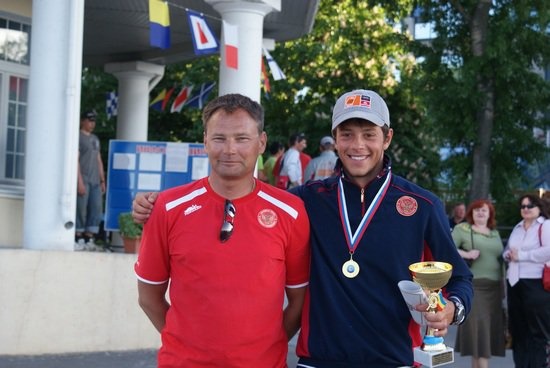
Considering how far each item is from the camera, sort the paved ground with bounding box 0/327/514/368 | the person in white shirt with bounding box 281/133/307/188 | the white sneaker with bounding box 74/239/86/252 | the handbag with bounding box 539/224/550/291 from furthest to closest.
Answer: the person in white shirt with bounding box 281/133/307/188 → the white sneaker with bounding box 74/239/86/252 → the handbag with bounding box 539/224/550/291 → the paved ground with bounding box 0/327/514/368

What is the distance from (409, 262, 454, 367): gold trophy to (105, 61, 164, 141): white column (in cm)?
1557

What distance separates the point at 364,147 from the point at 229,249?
2.33 feet

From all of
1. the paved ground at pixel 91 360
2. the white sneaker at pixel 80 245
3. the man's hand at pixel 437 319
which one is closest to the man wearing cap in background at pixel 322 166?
the white sneaker at pixel 80 245

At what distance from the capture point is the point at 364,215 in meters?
4.33

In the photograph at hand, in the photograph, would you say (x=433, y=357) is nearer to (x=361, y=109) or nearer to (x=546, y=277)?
(x=361, y=109)

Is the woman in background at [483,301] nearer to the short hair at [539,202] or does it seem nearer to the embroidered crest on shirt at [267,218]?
the short hair at [539,202]

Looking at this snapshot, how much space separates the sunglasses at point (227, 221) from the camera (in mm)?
4215

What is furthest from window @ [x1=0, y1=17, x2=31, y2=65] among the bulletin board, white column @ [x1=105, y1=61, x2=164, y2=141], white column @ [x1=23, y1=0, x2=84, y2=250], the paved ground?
white column @ [x1=105, y1=61, x2=164, y2=141]

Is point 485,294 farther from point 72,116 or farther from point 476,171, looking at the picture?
point 476,171

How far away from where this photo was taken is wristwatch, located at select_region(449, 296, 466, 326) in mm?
4211

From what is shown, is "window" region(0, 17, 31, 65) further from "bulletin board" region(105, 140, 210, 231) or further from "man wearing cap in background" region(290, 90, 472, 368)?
"man wearing cap in background" region(290, 90, 472, 368)

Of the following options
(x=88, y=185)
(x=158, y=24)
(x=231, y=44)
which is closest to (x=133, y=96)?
(x=88, y=185)

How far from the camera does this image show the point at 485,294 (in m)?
11.4

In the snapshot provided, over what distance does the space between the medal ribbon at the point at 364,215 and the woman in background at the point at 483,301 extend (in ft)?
23.4
